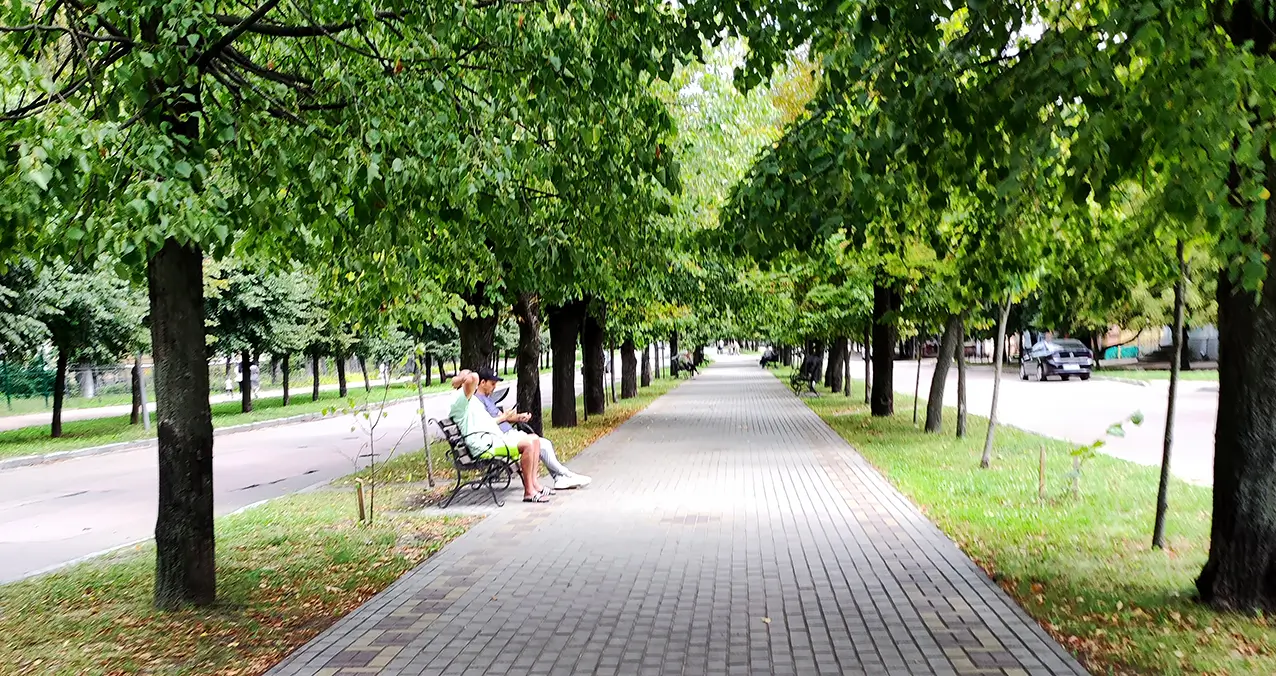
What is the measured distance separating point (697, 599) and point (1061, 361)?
126 ft

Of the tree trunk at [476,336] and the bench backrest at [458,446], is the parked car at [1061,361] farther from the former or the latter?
the bench backrest at [458,446]

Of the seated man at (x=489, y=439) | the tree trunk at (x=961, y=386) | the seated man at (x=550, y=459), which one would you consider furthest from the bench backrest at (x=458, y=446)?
the tree trunk at (x=961, y=386)

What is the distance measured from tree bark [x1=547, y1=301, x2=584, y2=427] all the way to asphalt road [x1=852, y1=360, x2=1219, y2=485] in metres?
7.89

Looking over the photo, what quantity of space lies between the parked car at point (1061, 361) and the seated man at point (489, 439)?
114 feet

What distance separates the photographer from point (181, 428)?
20.4ft

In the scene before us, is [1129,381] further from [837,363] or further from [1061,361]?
[837,363]

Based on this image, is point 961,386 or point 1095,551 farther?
point 961,386

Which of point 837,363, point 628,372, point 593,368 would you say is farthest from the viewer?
point 837,363

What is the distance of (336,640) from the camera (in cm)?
578

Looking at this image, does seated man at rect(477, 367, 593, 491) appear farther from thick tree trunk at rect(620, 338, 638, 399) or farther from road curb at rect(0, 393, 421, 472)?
thick tree trunk at rect(620, 338, 638, 399)

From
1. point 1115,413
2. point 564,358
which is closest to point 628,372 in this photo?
point 564,358

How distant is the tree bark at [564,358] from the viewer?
2141cm

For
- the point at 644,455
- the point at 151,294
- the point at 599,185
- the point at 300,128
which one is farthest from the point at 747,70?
the point at 644,455

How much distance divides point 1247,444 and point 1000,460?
8.30 meters
